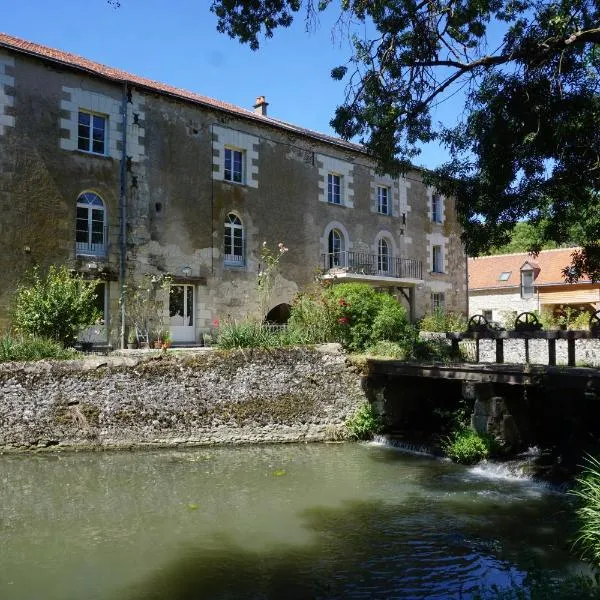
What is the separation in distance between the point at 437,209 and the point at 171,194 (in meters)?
13.4

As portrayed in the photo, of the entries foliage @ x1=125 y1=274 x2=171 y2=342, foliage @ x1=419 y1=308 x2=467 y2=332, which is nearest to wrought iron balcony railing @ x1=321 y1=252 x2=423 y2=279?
foliage @ x1=419 y1=308 x2=467 y2=332

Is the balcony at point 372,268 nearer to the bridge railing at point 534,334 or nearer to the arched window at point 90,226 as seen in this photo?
the bridge railing at point 534,334

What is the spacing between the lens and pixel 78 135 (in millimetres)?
16094

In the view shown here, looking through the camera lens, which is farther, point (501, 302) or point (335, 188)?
point (501, 302)

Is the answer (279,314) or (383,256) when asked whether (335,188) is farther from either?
(279,314)

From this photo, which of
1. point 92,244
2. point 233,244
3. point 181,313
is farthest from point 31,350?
point 233,244

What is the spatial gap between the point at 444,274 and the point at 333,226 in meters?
6.91

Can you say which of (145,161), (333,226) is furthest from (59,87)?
(333,226)

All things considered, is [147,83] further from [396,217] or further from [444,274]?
[444,274]

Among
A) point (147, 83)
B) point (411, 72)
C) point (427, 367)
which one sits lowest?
point (427, 367)

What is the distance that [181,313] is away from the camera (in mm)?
17906

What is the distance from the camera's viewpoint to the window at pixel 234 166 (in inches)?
759

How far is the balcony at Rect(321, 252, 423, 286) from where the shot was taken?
21.5 m

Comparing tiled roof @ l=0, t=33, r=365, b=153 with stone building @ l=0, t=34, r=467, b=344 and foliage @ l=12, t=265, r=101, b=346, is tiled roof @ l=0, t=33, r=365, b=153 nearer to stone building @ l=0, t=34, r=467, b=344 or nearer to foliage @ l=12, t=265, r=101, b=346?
stone building @ l=0, t=34, r=467, b=344
